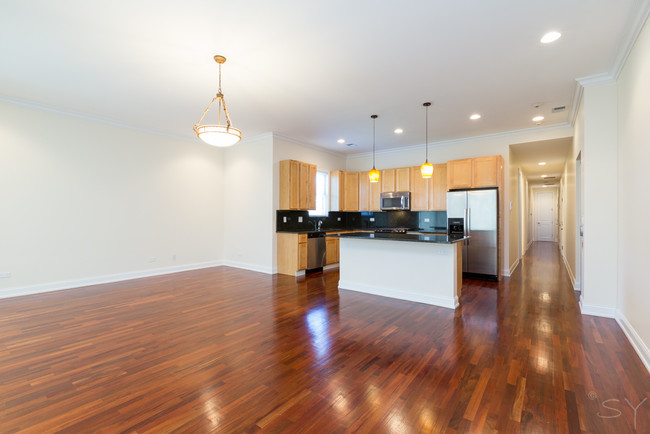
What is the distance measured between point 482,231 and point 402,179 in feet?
7.21

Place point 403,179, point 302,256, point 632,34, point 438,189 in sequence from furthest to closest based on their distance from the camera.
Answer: point 403,179
point 438,189
point 302,256
point 632,34

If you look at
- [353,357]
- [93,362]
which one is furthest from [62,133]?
[353,357]

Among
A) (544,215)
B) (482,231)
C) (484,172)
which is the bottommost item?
(482,231)

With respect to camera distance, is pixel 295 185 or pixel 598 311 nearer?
pixel 598 311

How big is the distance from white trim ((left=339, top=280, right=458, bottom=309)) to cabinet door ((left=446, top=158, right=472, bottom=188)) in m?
2.93

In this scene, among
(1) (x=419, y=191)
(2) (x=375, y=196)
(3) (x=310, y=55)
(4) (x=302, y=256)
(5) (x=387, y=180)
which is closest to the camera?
(3) (x=310, y=55)

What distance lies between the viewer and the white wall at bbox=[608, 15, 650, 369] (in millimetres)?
2561

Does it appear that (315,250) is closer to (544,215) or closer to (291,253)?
(291,253)

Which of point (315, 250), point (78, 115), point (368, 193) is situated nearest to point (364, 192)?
point (368, 193)

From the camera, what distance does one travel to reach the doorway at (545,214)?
14.5 m

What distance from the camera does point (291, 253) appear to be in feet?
20.5

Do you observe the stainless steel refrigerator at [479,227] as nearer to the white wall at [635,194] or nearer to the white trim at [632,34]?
the white wall at [635,194]

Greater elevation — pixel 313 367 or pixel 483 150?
pixel 483 150

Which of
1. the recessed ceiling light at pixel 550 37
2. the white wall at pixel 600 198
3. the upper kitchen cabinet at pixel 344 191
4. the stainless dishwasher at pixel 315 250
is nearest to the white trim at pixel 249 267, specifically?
the stainless dishwasher at pixel 315 250
